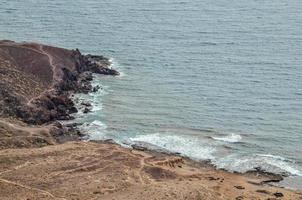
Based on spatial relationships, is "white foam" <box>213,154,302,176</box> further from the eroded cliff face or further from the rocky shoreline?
the eroded cliff face

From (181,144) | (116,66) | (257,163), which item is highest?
(116,66)

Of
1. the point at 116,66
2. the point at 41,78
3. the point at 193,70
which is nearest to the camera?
the point at 41,78

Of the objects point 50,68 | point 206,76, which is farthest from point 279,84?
point 50,68

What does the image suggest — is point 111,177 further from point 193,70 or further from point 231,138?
point 193,70

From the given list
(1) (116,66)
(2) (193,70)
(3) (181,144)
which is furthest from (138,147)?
(1) (116,66)

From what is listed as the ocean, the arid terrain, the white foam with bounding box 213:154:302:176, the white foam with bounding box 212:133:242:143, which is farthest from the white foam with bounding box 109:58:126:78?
the white foam with bounding box 213:154:302:176

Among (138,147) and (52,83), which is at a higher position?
(52,83)
